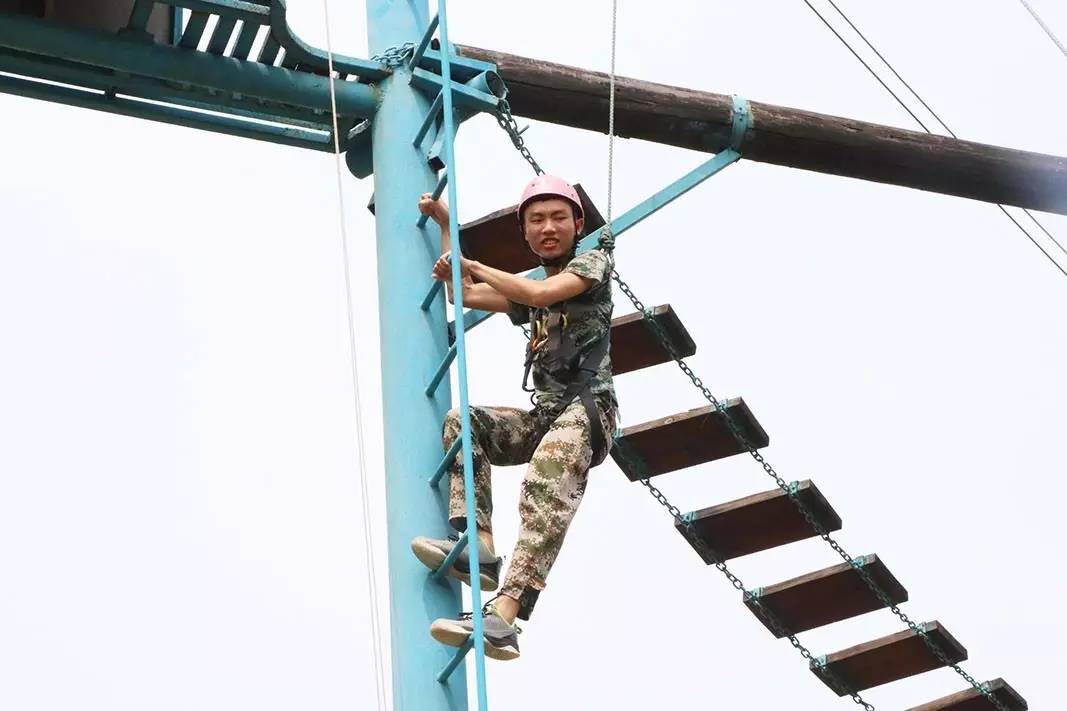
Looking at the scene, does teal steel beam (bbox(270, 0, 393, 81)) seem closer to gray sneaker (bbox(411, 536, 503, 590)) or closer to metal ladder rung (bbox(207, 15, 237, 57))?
metal ladder rung (bbox(207, 15, 237, 57))

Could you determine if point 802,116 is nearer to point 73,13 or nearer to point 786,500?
point 786,500

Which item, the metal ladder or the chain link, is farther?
the chain link

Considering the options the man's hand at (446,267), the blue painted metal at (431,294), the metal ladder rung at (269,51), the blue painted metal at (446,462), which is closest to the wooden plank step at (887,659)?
the blue painted metal at (431,294)

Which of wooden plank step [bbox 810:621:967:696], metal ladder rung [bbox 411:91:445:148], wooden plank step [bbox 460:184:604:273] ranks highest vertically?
metal ladder rung [bbox 411:91:445:148]

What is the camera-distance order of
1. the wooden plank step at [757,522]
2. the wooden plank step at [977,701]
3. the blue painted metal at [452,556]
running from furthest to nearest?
the wooden plank step at [977,701]
the wooden plank step at [757,522]
the blue painted metal at [452,556]

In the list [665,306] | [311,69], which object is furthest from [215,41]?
[665,306]

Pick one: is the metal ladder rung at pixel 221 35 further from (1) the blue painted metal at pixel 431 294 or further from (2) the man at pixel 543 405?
(1) the blue painted metal at pixel 431 294

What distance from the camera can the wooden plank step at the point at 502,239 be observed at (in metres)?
9.17

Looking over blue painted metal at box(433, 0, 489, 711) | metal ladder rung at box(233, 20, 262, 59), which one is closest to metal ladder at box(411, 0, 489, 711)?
blue painted metal at box(433, 0, 489, 711)

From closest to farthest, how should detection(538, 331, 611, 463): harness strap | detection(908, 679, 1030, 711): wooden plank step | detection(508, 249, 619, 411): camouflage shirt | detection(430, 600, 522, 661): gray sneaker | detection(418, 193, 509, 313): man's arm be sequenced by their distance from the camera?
1. detection(430, 600, 522, 661): gray sneaker
2. detection(538, 331, 611, 463): harness strap
3. detection(508, 249, 619, 411): camouflage shirt
4. detection(418, 193, 509, 313): man's arm
5. detection(908, 679, 1030, 711): wooden plank step

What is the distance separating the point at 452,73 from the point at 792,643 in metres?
4.58

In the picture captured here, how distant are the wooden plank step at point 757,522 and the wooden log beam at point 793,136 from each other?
1781 mm

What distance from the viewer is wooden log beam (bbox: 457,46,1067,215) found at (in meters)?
10.1

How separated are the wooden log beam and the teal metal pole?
0.99 meters
